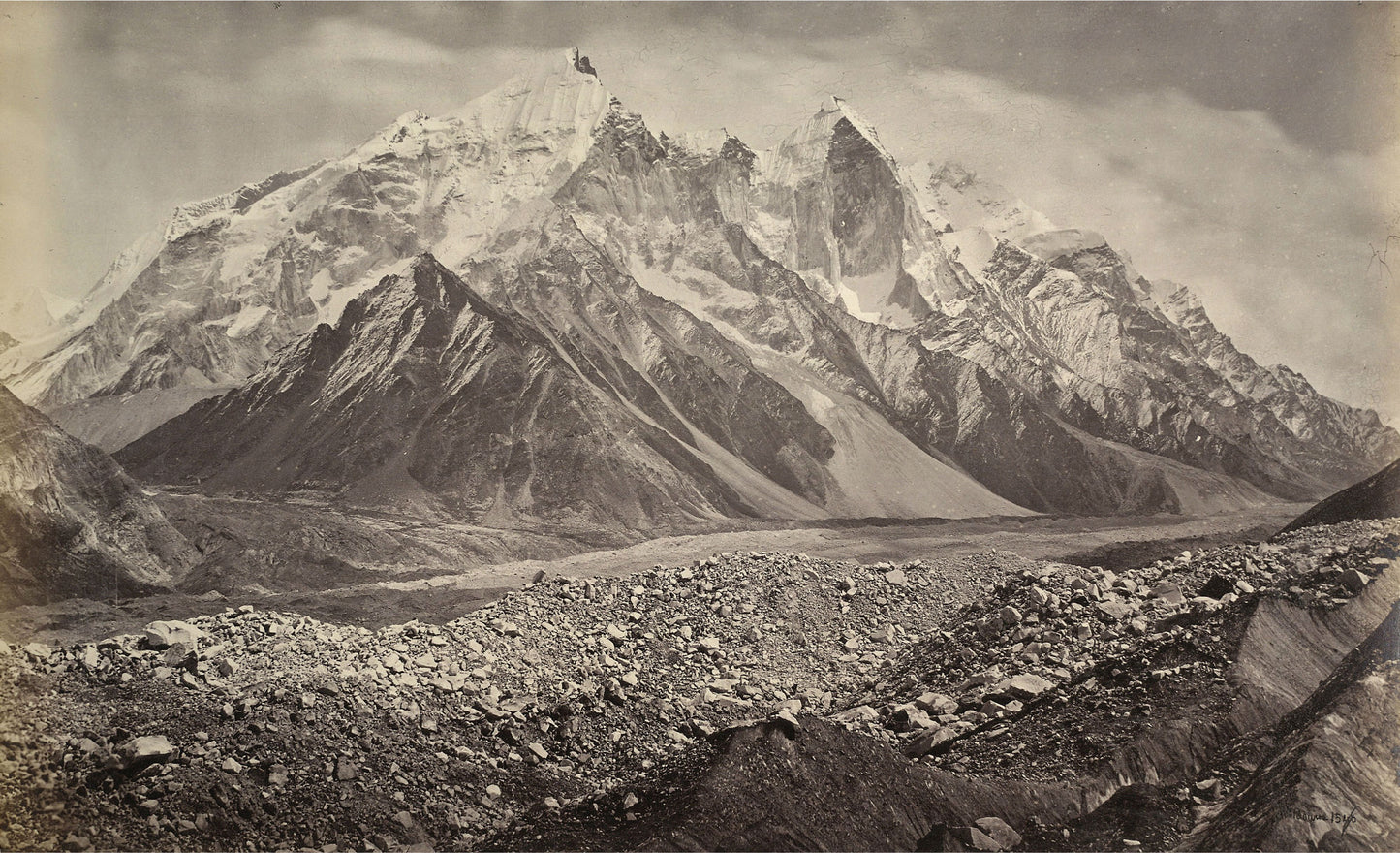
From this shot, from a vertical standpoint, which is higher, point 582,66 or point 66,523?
point 582,66

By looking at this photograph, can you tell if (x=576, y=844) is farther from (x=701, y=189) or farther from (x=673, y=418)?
(x=701, y=189)

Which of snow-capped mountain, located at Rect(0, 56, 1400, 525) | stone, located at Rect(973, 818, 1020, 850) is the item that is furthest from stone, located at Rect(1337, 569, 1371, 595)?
snow-capped mountain, located at Rect(0, 56, 1400, 525)

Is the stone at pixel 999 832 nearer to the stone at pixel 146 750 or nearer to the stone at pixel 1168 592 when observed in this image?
the stone at pixel 1168 592

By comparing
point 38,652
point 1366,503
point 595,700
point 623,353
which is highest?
point 623,353

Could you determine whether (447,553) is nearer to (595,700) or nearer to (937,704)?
(595,700)

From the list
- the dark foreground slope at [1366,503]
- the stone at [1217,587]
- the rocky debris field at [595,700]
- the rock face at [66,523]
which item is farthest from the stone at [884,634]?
the rock face at [66,523]

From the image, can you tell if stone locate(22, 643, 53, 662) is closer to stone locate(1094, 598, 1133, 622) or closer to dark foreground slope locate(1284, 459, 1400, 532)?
stone locate(1094, 598, 1133, 622)

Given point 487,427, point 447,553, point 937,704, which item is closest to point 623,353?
point 487,427

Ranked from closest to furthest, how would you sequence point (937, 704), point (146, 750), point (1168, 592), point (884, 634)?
point (146, 750), point (937, 704), point (1168, 592), point (884, 634)
